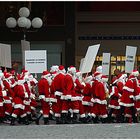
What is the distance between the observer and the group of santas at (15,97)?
14344mm

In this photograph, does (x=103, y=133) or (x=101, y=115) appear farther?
(x=101, y=115)

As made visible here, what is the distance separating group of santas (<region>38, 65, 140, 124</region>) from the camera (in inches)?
559

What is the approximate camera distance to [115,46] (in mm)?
26250

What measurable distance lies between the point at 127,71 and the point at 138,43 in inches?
449

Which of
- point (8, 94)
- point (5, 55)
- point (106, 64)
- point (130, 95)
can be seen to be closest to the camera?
point (130, 95)

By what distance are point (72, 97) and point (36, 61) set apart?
1717mm

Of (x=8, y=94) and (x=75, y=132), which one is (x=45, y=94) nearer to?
(x=8, y=94)

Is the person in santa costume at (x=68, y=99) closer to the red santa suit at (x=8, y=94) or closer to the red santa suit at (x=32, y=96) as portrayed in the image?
the red santa suit at (x=32, y=96)

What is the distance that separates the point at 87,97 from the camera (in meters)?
14.8

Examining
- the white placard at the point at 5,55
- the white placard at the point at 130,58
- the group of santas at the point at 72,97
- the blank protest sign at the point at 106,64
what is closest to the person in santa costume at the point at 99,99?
the group of santas at the point at 72,97

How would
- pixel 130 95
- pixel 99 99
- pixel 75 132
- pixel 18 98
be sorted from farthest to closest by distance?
1. pixel 99 99
2. pixel 18 98
3. pixel 130 95
4. pixel 75 132

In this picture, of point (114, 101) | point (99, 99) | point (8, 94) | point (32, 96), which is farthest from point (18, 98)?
point (114, 101)

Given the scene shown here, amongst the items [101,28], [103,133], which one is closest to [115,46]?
[101,28]

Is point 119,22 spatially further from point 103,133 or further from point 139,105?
point 103,133
